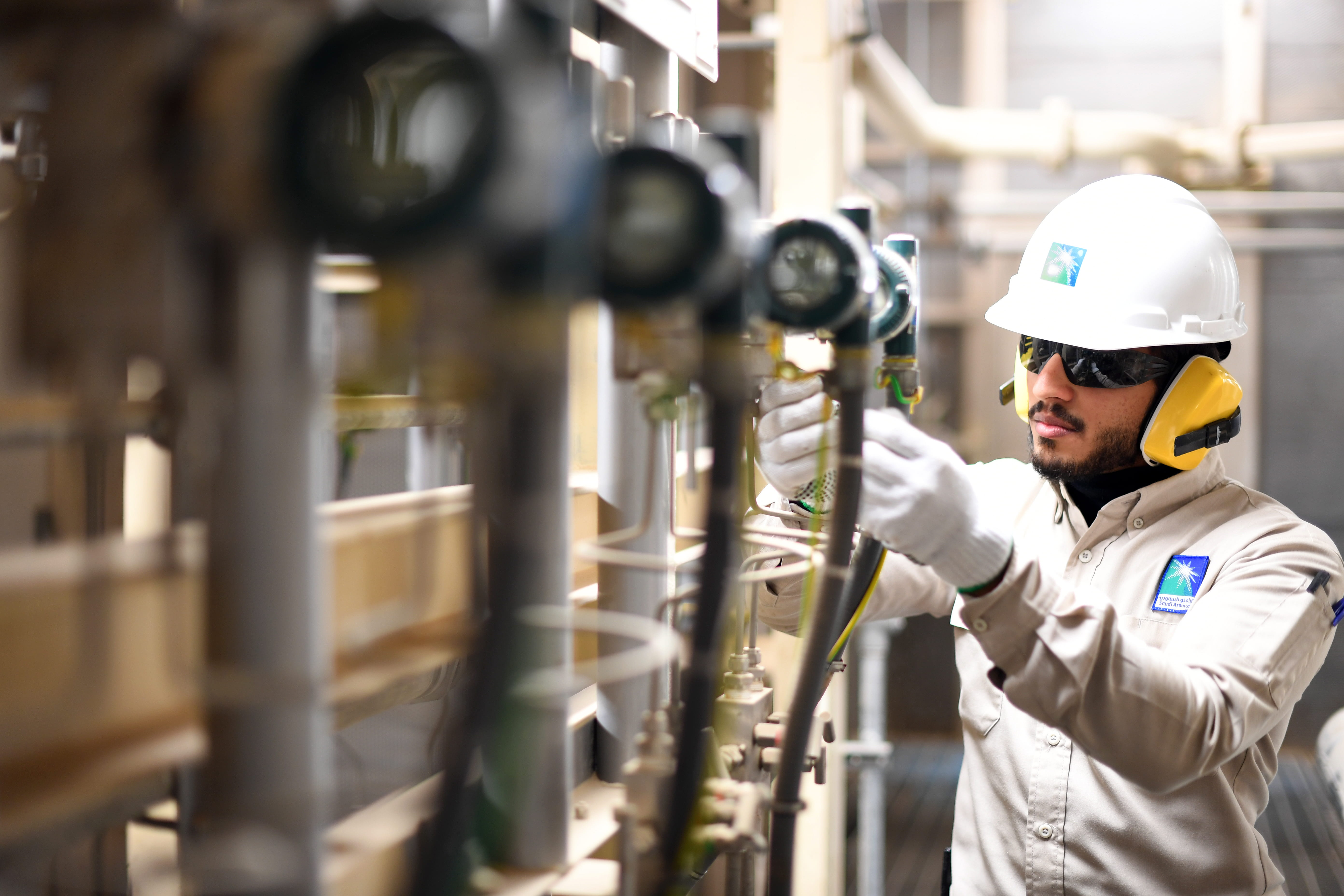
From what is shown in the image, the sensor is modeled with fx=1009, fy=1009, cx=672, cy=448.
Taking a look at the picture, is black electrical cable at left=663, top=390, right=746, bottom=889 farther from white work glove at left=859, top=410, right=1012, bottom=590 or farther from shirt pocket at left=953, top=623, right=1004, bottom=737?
shirt pocket at left=953, top=623, right=1004, bottom=737

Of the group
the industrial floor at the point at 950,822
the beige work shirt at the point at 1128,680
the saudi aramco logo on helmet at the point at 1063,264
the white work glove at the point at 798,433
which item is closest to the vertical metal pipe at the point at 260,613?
the white work glove at the point at 798,433

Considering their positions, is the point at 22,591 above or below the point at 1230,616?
above

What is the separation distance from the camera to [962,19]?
4449mm

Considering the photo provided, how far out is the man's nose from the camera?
4.30 ft

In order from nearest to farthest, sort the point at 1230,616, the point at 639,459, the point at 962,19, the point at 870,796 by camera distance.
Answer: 1. the point at 639,459
2. the point at 1230,616
3. the point at 870,796
4. the point at 962,19

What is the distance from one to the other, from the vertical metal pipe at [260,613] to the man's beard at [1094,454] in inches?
44.3

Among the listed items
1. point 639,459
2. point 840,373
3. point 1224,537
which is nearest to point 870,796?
point 1224,537

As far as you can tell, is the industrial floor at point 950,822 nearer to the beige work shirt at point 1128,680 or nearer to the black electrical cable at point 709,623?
the beige work shirt at point 1128,680

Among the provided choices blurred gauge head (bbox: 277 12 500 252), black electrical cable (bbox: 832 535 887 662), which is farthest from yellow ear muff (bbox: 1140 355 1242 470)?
blurred gauge head (bbox: 277 12 500 252)

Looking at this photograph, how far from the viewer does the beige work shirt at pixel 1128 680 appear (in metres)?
0.98

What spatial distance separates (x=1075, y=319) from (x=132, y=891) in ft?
3.86

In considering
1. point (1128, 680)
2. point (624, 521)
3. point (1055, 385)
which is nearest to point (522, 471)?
point (624, 521)

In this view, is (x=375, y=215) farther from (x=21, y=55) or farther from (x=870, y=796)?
(x=870, y=796)

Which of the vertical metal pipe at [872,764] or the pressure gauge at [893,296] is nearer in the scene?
the pressure gauge at [893,296]
